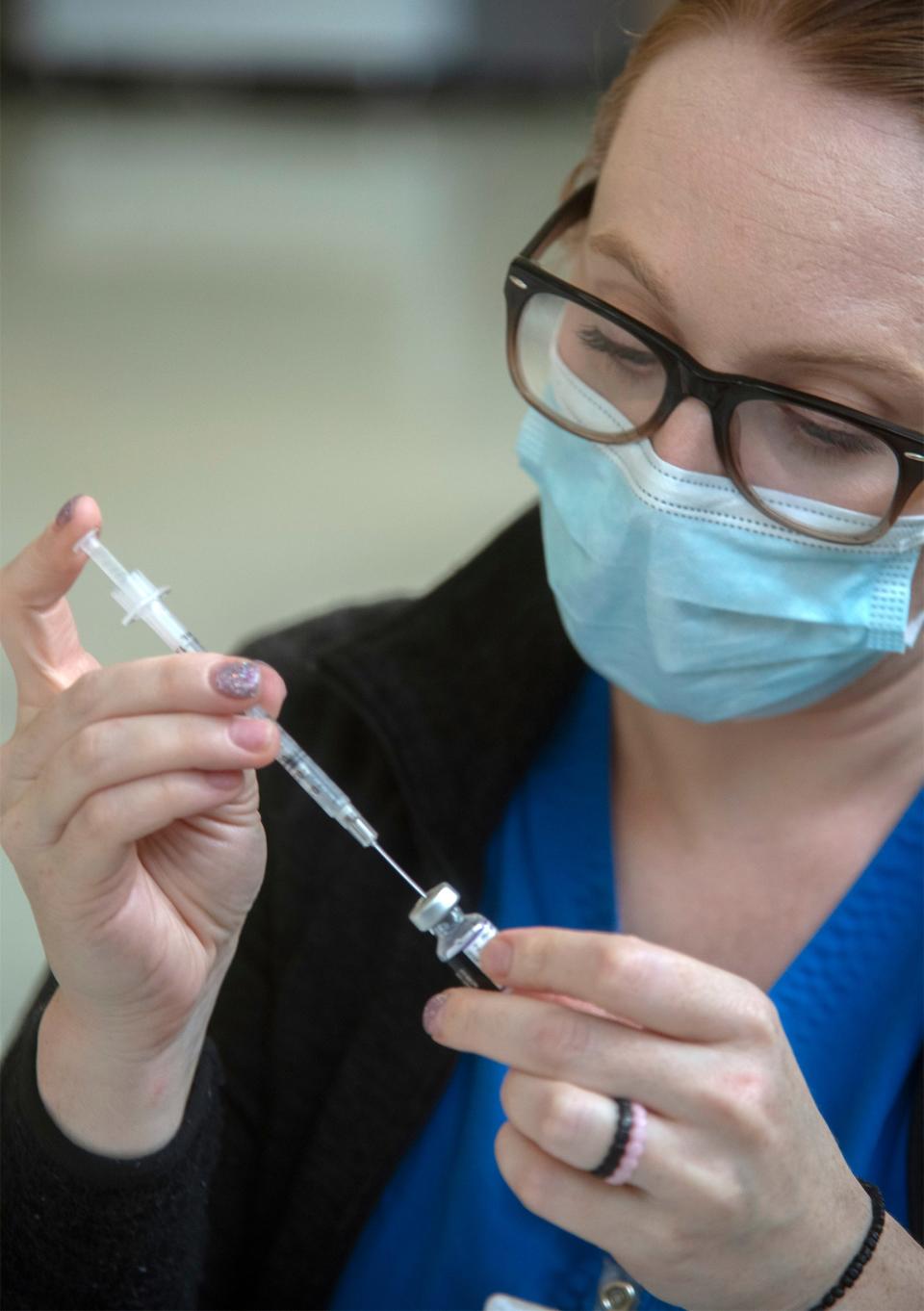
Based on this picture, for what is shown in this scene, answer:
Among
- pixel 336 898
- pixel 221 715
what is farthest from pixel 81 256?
pixel 221 715

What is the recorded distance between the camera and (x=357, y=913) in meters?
1.19

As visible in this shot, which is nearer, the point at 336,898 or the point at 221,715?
the point at 221,715

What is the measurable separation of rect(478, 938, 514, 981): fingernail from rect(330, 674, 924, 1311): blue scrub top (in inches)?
13.3

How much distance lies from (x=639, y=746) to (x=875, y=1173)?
1.30ft

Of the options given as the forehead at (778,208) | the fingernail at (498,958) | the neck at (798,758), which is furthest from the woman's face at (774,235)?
the fingernail at (498,958)

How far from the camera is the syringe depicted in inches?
32.3

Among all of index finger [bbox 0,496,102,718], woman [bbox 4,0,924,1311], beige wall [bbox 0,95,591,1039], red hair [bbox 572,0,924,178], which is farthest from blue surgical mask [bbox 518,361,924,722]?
beige wall [bbox 0,95,591,1039]

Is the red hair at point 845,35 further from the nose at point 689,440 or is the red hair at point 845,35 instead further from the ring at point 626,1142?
the ring at point 626,1142

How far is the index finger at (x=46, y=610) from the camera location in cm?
86

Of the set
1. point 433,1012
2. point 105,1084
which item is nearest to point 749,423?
point 433,1012

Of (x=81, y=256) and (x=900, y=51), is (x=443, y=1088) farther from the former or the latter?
(x=81, y=256)

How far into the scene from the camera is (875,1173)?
39.5 inches

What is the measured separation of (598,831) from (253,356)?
275 cm

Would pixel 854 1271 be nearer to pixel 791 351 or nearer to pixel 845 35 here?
pixel 791 351
